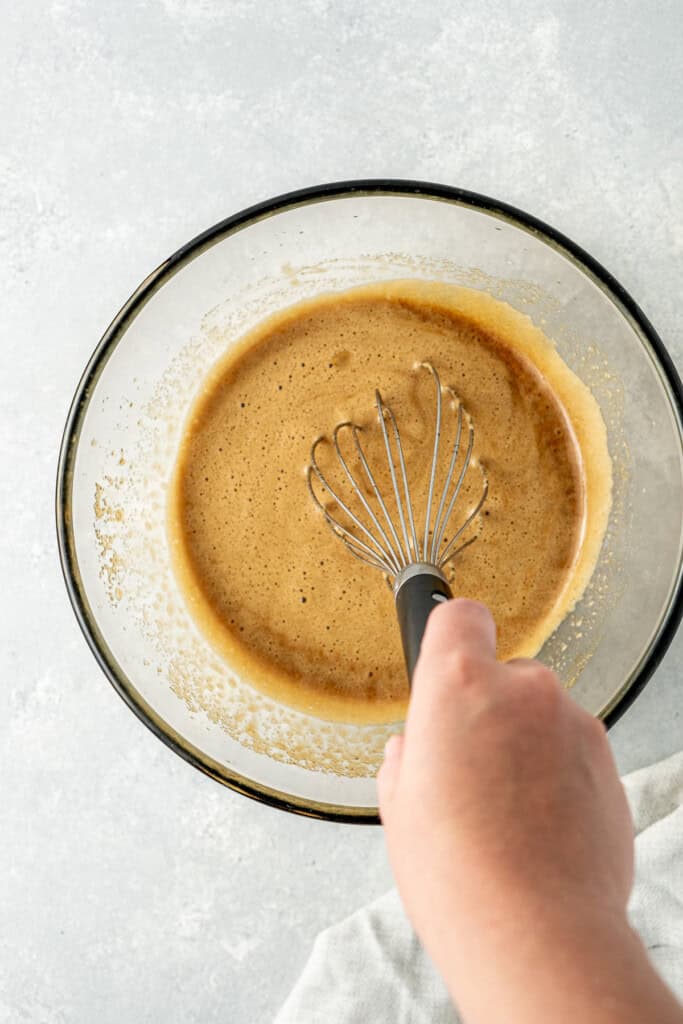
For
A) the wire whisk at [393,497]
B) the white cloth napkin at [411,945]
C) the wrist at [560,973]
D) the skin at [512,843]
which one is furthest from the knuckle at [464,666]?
the white cloth napkin at [411,945]

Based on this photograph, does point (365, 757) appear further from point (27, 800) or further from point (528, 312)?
point (528, 312)

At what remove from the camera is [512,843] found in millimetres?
425

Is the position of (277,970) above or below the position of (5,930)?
below

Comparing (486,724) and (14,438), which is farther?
(14,438)

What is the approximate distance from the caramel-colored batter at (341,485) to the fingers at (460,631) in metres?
0.41

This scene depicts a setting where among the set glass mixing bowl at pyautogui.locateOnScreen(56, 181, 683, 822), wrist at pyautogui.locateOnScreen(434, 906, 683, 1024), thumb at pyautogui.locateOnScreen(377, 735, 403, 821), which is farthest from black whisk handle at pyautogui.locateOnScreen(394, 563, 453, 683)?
glass mixing bowl at pyautogui.locateOnScreen(56, 181, 683, 822)

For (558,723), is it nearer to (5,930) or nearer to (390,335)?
(390,335)

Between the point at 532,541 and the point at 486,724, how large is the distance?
50 cm

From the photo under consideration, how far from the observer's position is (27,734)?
0.91 metres

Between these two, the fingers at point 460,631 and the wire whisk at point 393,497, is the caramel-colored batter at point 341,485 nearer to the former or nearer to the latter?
the wire whisk at point 393,497

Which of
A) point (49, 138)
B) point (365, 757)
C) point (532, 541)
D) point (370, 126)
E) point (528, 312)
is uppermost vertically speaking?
point (49, 138)

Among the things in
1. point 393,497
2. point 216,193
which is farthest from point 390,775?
point 216,193

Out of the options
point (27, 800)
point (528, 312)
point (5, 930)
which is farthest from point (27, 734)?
point (528, 312)

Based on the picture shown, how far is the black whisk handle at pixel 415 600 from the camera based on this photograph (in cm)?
58
